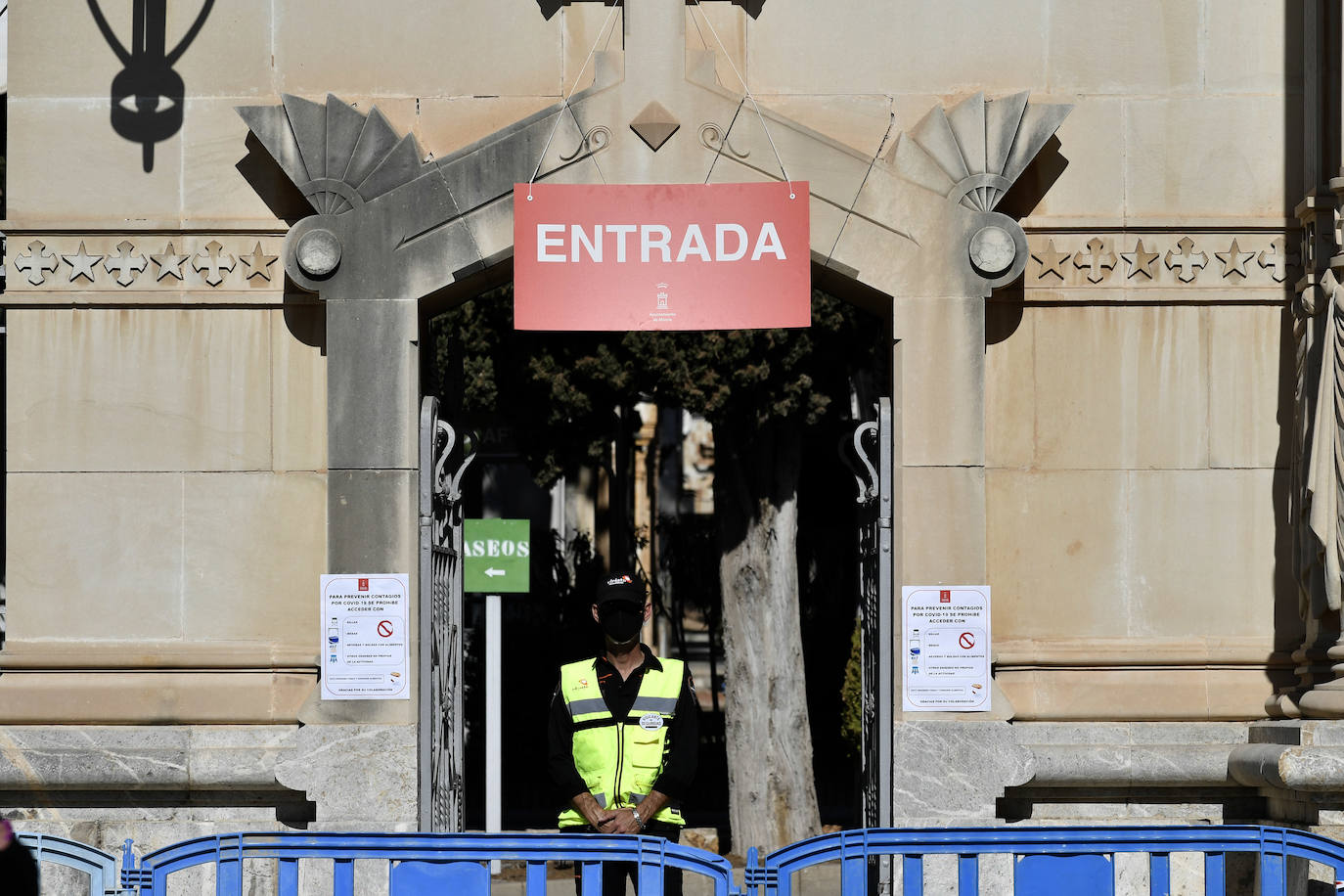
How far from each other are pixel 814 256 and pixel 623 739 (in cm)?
300

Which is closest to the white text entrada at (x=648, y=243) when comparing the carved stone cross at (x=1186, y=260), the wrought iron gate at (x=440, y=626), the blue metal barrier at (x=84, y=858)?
the wrought iron gate at (x=440, y=626)

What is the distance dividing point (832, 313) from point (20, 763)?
7.74 metres

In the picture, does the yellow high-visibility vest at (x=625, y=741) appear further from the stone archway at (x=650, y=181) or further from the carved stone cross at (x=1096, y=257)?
the carved stone cross at (x=1096, y=257)

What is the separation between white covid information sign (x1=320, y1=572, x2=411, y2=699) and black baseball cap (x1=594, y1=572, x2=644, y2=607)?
1.66 metres

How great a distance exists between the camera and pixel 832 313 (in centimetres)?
1448

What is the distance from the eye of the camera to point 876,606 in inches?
370

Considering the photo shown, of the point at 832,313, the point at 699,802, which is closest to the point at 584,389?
the point at 832,313

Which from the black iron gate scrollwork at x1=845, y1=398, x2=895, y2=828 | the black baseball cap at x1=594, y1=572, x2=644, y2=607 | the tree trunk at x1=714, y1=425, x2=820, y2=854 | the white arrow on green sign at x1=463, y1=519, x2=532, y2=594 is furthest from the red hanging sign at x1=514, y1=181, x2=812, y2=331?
the tree trunk at x1=714, y1=425, x2=820, y2=854

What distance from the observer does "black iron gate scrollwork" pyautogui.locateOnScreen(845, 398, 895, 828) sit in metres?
9.05

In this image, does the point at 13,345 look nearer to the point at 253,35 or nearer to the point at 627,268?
Result: the point at 253,35

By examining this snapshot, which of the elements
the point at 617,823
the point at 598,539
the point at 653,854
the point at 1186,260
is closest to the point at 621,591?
the point at 617,823

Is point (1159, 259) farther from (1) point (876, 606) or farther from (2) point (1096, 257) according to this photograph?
(1) point (876, 606)

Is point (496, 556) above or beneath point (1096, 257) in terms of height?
beneath

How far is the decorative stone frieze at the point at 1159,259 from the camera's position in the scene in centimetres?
930
